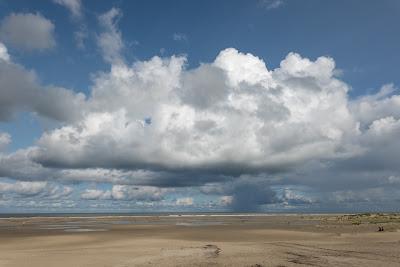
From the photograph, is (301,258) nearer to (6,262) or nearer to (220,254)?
(220,254)

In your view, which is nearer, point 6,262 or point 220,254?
point 6,262

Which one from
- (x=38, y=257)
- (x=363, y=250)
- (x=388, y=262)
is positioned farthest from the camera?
(x=363, y=250)

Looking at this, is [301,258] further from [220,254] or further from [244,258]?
[220,254]

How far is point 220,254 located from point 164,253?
398 cm

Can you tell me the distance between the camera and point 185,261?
81.3 ft

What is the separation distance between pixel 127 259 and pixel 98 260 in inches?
68.6

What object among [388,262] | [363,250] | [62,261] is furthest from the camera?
[363,250]

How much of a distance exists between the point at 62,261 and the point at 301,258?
14.2m

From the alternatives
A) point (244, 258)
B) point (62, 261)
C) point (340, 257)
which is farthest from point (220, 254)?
point (62, 261)

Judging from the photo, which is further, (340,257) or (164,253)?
(164,253)

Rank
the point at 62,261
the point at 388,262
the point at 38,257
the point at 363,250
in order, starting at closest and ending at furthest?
the point at 388,262
the point at 62,261
the point at 38,257
the point at 363,250

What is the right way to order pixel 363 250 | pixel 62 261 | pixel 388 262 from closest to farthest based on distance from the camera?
1. pixel 388 262
2. pixel 62 261
3. pixel 363 250

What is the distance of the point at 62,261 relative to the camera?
83.2ft

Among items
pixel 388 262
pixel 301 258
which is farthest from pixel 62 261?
pixel 388 262
